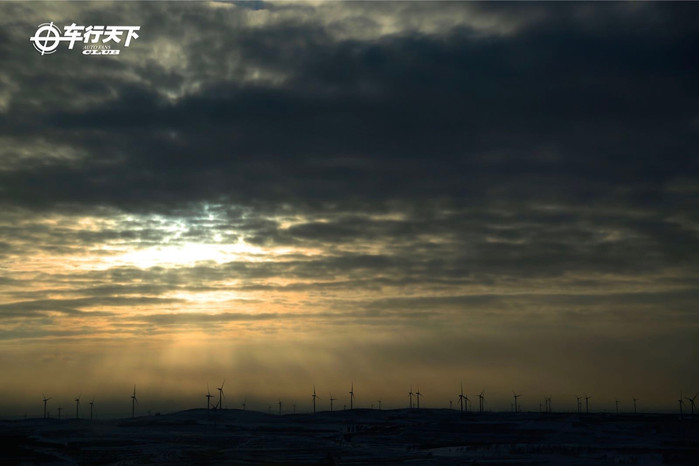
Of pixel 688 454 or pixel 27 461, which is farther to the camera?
pixel 688 454

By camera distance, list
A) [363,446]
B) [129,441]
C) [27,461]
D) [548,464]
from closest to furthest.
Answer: [548,464]
[27,461]
[363,446]
[129,441]

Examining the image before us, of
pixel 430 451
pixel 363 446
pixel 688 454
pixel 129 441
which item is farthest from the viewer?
pixel 129 441

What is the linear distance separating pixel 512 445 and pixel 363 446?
3372cm

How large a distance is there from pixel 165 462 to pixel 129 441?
65.7 m

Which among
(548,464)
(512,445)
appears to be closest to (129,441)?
(512,445)

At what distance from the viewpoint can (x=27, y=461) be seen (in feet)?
414

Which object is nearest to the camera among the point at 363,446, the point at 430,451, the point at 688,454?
the point at 688,454

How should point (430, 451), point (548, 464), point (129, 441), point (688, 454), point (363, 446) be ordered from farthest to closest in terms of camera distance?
point (129, 441), point (363, 446), point (430, 451), point (688, 454), point (548, 464)

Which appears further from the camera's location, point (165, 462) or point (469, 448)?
point (469, 448)

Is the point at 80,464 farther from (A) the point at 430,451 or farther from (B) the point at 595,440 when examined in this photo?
(B) the point at 595,440

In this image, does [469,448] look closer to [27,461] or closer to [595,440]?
[595,440]

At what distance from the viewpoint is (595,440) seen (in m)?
178

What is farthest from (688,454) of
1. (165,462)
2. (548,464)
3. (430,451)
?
(165,462)

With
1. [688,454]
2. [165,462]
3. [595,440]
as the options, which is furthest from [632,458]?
[165,462]
